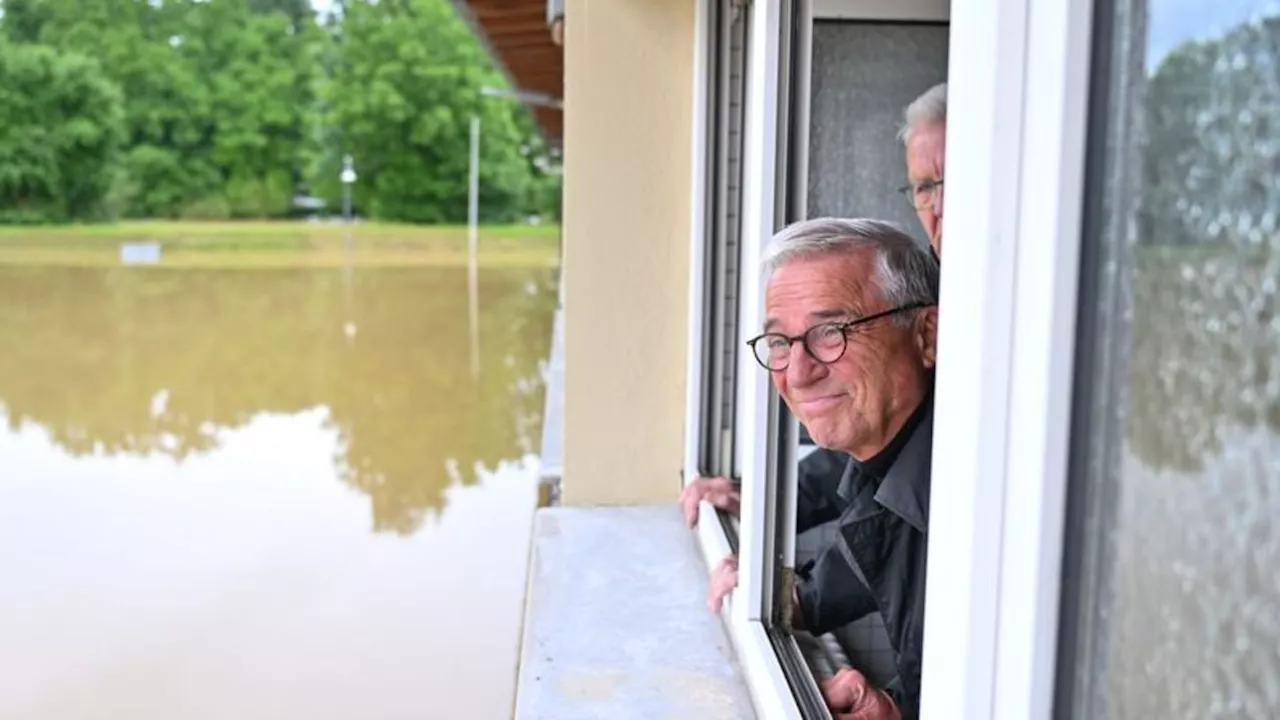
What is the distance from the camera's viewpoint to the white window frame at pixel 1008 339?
87 centimetres

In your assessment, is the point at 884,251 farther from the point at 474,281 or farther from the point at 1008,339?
the point at 474,281

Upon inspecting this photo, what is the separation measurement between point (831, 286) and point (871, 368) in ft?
0.38

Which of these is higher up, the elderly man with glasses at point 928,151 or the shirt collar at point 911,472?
the elderly man with glasses at point 928,151

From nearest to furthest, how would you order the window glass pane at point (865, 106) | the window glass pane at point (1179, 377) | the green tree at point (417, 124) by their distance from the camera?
1. the window glass pane at point (1179, 377)
2. the window glass pane at point (865, 106)
3. the green tree at point (417, 124)

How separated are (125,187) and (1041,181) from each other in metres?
41.0

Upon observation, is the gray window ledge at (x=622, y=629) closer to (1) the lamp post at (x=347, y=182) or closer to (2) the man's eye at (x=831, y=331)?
(2) the man's eye at (x=831, y=331)

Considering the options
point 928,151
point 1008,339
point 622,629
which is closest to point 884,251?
point 928,151

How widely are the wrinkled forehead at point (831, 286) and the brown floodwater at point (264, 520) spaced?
10.1 ft

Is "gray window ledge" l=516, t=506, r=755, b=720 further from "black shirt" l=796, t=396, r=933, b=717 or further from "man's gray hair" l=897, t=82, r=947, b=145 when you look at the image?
"man's gray hair" l=897, t=82, r=947, b=145

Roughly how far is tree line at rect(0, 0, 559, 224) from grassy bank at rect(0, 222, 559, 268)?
122 centimetres

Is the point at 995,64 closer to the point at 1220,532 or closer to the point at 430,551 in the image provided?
the point at 1220,532

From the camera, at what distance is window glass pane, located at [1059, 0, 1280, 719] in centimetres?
65

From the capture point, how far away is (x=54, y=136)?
37.7 m

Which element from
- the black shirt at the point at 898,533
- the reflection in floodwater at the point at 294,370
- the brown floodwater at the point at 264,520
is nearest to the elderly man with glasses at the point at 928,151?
the black shirt at the point at 898,533
